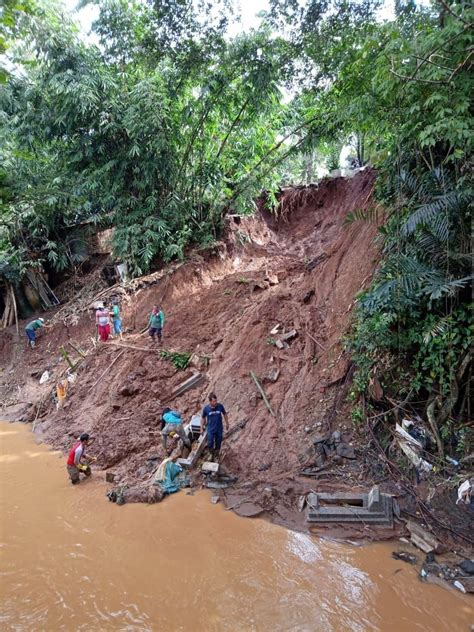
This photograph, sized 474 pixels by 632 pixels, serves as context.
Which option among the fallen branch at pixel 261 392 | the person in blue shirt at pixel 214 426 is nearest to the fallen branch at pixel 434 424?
the fallen branch at pixel 261 392

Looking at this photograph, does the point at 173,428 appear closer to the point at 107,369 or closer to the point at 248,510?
the point at 248,510

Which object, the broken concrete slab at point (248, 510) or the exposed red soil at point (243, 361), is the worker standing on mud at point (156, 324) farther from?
the broken concrete slab at point (248, 510)

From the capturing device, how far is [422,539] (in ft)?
15.4

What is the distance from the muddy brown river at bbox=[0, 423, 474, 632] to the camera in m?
3.83

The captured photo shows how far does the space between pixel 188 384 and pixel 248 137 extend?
8.71 metres

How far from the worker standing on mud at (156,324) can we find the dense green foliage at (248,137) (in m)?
2.90

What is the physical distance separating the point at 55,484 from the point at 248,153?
11.2 meters

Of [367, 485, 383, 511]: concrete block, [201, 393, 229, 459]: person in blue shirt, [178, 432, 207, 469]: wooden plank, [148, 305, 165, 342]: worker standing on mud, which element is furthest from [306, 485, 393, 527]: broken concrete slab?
[148, 305, 165, 342]: worker standing on mud

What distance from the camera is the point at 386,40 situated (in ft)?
20.1

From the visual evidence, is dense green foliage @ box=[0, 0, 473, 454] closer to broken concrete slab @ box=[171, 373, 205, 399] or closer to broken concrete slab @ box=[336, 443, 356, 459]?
broken concrete slab @ box=[336, 443, 356, 459]

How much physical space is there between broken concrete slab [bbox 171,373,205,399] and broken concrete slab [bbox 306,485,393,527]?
13.6 ft

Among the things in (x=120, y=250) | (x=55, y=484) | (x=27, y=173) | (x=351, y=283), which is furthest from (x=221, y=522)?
(x=27, y=173)

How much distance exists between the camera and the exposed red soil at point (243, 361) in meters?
6.71

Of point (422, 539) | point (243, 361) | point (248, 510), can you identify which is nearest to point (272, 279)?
point (243, 361)
